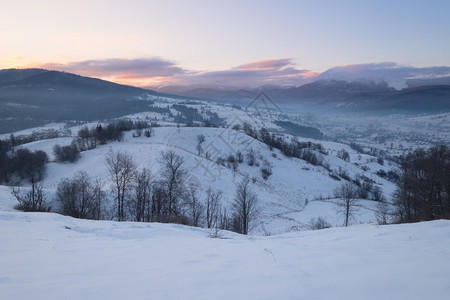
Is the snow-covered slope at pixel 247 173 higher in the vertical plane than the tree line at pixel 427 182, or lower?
lower

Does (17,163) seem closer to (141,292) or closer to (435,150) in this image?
(141,292)

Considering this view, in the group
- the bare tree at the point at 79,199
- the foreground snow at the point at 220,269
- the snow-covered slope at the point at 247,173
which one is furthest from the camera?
the snow-covered slope at the point at 247,173

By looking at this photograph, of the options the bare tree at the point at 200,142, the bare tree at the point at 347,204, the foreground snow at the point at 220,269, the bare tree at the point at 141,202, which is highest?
the foreground snow at the point at 220,269

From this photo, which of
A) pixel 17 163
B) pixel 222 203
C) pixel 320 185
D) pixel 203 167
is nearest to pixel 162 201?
pixel 222 203

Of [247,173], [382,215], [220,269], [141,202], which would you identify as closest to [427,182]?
[382,215]

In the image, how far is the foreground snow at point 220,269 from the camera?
502 centimetres

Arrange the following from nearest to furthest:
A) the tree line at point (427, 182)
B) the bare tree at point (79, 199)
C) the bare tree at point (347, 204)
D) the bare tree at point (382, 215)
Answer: the bare tree at point (382, 215) < the tree line at point (427, 182) < the bare tree at point (79, 199) < the bare tree at point (347, 204)

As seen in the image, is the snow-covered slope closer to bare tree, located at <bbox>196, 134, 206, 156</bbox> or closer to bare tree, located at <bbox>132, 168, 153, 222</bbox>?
bare tree, located at <bbox>196, 134, 206, 156</bbox>

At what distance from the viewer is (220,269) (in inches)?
266

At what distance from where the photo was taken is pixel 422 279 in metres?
5.34

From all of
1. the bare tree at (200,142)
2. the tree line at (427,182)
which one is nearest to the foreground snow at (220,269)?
the tree line at (427,182)

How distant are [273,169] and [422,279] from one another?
65.7 m

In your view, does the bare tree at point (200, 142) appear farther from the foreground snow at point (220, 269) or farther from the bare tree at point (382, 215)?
the foreground snow at point (220, 269)

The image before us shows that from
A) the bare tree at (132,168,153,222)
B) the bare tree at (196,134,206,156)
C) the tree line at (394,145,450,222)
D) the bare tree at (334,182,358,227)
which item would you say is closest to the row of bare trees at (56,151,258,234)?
the bare tree at (132,168,153,222)
